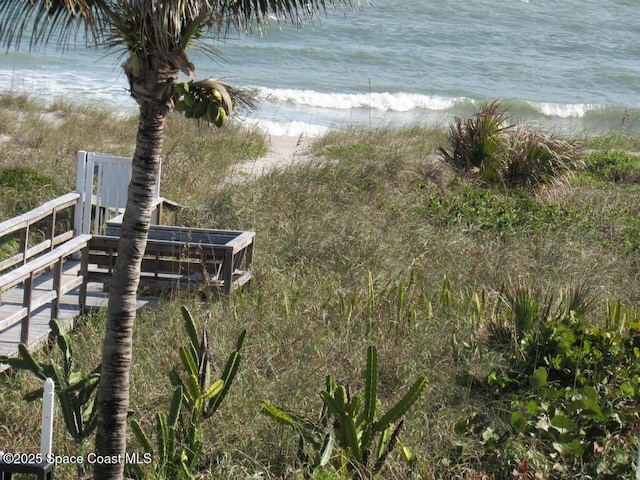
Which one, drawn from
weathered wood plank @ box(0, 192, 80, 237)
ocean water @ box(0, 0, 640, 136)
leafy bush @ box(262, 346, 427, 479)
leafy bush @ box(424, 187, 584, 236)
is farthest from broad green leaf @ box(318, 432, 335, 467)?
ocean water @ box(0, 0, 640, 136)

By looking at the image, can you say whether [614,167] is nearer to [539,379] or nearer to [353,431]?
[539,379]

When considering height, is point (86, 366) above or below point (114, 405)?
below

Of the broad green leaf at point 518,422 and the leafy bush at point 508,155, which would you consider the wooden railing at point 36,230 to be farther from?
the leafy bush at point 508,155

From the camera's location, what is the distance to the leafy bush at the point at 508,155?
41.2 ft

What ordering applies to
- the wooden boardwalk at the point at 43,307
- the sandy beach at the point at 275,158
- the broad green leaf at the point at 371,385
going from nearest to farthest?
the broad green leaf at the point at 371,385, the wooden boardwalk at the point at 43,307, the sandy beach at the point at 275,158

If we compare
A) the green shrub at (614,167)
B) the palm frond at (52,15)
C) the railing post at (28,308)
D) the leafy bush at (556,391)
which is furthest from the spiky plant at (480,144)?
the palm frond at (52,15)

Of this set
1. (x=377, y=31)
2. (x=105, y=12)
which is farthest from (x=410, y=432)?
(x=377, y=31)

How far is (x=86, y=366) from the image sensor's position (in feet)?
21.2

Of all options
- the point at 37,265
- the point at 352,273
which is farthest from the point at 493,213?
the point at 37,265

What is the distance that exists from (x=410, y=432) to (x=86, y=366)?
2.23m

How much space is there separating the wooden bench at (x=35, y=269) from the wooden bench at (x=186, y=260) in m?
0.21

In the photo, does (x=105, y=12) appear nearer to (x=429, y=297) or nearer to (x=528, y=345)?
(x=528, y=345)

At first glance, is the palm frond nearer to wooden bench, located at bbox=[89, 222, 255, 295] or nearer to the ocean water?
wooden bench, located at bbox=[89, 222, 255, 295]

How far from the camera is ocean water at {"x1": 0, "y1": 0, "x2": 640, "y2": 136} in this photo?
26266mm
